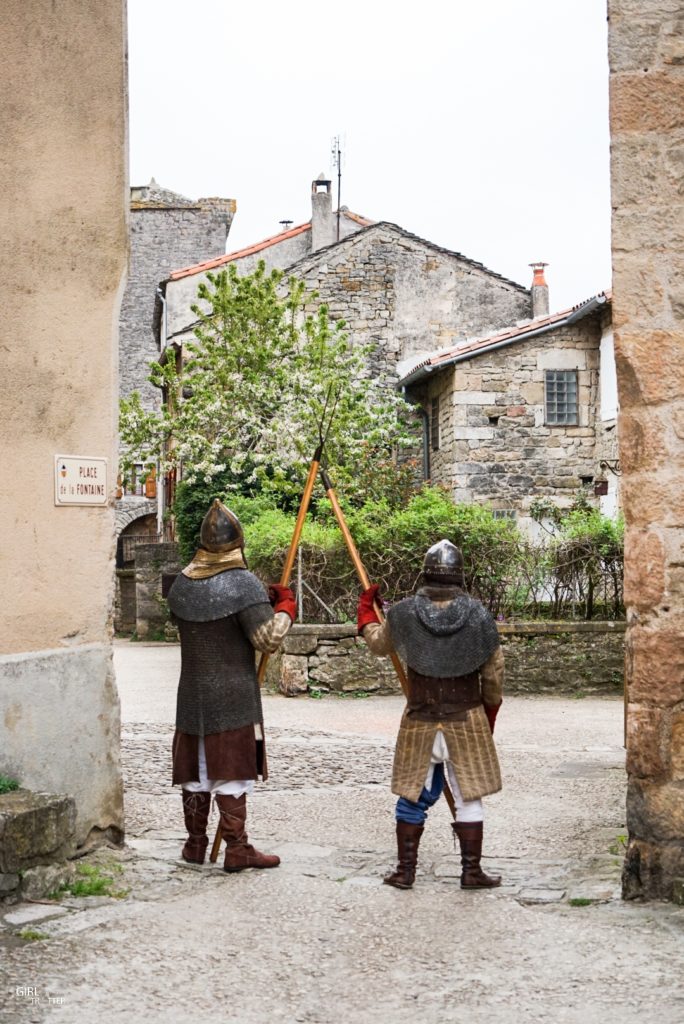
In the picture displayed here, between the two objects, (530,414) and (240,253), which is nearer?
(530,414)

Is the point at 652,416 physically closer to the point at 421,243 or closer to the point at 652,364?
the point at 652,364

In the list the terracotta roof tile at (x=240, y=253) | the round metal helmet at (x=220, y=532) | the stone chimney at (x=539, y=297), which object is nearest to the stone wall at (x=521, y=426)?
the stone chimney at (x=539, y=297)

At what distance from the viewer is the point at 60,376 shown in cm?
608

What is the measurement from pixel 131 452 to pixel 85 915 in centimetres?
1940

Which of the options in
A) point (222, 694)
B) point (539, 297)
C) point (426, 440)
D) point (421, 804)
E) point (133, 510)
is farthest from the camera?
point (133, 510)

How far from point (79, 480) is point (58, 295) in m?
0.87

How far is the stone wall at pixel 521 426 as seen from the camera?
22.1 metres

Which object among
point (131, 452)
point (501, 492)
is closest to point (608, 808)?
point (501, 492)

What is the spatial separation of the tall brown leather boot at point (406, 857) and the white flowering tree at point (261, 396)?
15.7 m

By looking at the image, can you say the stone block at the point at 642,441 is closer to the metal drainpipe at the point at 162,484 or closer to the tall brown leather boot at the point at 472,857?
the tall brown leather boot at the point at 472,857

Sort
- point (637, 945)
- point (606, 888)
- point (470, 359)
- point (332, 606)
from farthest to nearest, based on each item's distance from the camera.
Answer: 1. point (470, 359)
2. point (332, 606)
3. point (606, 888)
4. point (637, 945)

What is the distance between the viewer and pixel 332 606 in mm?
13625

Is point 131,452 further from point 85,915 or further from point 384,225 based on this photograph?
point 85,915

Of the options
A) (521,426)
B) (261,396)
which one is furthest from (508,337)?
(261,396)
